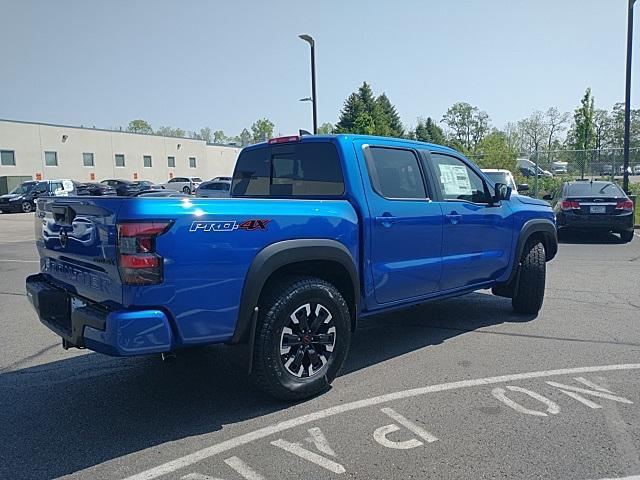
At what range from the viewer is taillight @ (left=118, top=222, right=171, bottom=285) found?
10.2 ft

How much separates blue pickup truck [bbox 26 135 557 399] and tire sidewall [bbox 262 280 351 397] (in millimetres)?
10

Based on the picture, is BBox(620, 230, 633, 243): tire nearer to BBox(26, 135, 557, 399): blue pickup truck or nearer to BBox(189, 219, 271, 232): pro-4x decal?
BBox(26, 135, 557, 399): blue pickup truck

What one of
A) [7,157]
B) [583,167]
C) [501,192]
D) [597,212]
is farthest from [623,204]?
[7,157]

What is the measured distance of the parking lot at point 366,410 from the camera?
9.96ft

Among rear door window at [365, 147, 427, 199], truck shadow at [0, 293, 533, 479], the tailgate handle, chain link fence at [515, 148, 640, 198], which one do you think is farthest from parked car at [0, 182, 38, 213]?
rear door window at [365, 147, 427, 199]

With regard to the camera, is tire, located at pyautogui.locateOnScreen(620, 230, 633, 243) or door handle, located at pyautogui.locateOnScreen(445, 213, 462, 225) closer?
door handle, located at pyautogui.locateOnScreen(445, 213, 462, 225)

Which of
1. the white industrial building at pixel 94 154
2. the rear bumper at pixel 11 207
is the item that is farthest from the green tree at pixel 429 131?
the rear bumper at pixel 11 207

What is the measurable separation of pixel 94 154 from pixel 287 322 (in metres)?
45.9

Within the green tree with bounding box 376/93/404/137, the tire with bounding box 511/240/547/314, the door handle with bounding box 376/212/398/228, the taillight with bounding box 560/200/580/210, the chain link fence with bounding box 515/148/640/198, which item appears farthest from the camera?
the green tree with bounding box 376/93/404/137

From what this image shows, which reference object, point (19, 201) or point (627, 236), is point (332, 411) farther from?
point (19, 201)

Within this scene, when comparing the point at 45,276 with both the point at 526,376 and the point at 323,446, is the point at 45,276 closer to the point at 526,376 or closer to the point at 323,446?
the point at 323,446

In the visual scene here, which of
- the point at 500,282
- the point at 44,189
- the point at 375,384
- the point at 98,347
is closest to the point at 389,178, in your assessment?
the point at 375,384

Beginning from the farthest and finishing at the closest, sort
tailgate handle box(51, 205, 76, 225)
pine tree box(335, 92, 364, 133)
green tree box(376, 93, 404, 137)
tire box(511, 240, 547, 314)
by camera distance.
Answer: green tree box(376, 93, 404, 137), pine tree box(335, 92, 364, 133), tire box(511, 240, 547, 314), tailgate handle box(51, 205, 76, 225)

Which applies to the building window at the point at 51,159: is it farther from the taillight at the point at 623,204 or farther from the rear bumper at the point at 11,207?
the taillight at the point at 623,204
